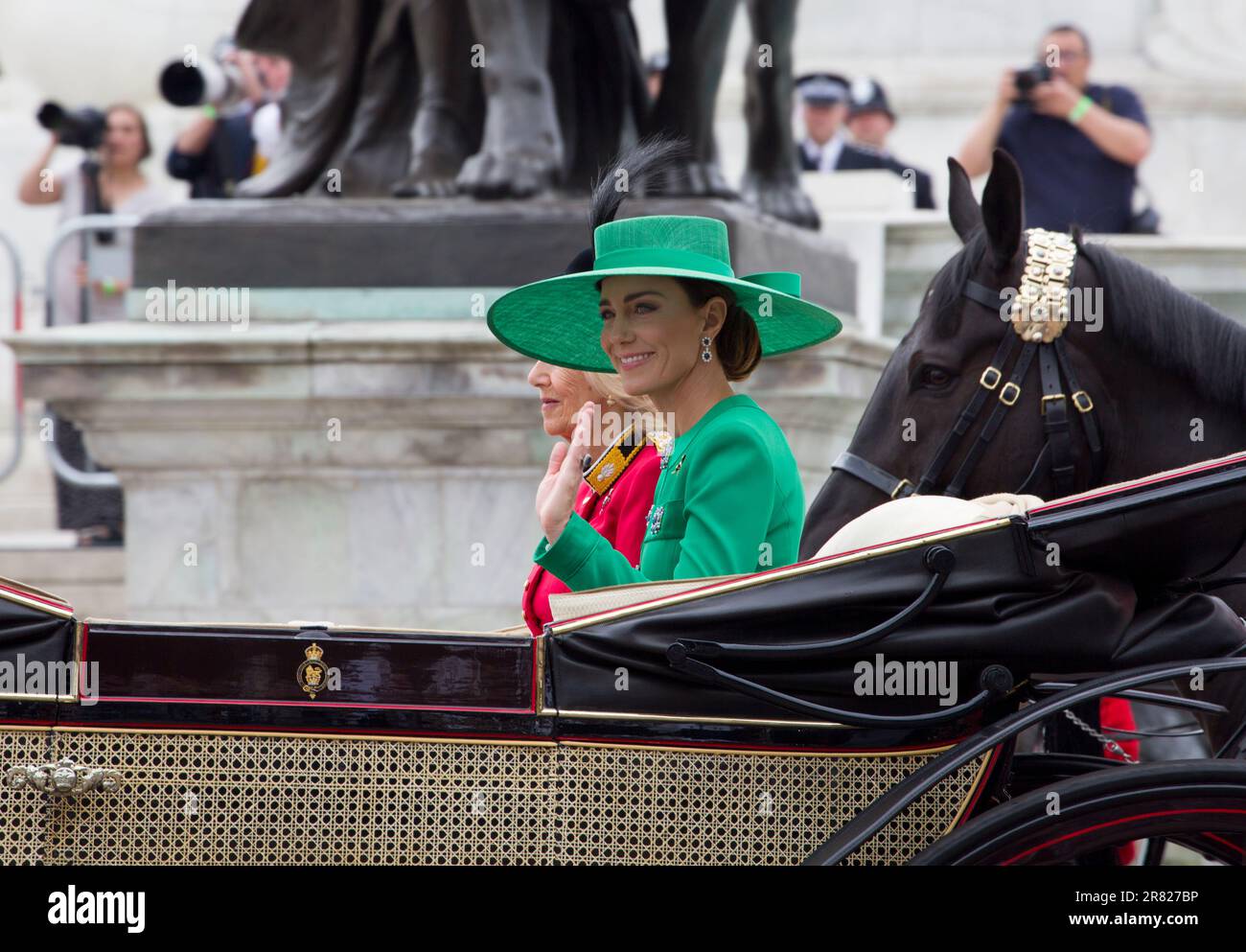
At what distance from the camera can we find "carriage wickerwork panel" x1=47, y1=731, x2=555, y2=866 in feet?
9.68

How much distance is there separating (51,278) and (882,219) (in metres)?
3.80

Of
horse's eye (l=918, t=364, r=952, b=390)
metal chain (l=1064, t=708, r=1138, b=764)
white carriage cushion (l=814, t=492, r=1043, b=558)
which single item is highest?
horse's eye (l=918, t=364, r=952, b=390)

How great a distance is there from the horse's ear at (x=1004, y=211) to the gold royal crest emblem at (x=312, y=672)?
1.91 m

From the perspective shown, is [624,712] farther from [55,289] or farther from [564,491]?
[55,289]

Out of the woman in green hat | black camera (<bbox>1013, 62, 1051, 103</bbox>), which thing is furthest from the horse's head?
black camera (<bbox>1013, 62, 1051, 103</bbox>)

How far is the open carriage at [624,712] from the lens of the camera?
9.66ft

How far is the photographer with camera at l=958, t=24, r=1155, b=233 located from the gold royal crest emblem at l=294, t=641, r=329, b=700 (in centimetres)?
595

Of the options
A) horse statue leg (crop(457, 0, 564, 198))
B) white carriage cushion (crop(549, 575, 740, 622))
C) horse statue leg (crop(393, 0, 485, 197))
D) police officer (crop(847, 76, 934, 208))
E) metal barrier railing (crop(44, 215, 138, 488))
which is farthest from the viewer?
police officer (crop(847, 76, 934, 208))

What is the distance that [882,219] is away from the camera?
8555 mm

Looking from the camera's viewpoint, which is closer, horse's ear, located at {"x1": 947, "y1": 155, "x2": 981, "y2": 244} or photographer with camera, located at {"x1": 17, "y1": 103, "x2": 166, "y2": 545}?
horse's ear, located at {"x1": 947, "y1": 155, "x2": 981, "y2": 244}

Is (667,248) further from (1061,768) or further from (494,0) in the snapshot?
(494,0)

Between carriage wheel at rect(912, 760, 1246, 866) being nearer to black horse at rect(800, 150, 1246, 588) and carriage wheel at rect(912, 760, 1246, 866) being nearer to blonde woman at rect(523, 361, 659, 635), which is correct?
blonde woman at rect(523, 361, 659, 635)

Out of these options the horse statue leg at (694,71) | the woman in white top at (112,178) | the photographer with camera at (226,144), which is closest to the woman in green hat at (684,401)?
the horse statue leg at (694,71)
